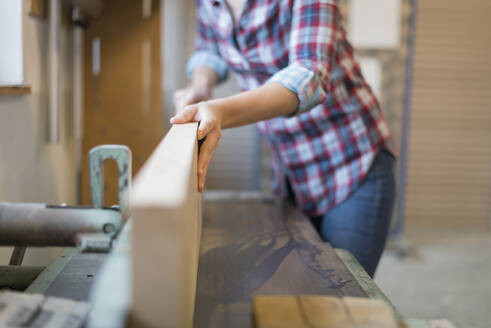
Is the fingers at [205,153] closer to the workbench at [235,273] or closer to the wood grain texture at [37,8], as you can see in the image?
the workbench at [235,273]

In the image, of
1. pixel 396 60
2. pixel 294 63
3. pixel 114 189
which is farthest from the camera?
pixel 396 60

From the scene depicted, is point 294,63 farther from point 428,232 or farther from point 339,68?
point 428,232

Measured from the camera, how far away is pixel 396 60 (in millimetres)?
3025

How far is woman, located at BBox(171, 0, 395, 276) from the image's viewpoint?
1005 mm

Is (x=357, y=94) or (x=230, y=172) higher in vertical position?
(x=357, y=94)

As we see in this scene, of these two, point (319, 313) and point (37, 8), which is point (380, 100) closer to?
point (37, 8)

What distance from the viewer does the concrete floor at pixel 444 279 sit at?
232 centimetres

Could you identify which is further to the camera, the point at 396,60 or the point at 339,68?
the point at 396,60

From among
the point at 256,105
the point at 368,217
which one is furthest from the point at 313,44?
the point at 368,217

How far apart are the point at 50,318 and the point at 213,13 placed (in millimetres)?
897

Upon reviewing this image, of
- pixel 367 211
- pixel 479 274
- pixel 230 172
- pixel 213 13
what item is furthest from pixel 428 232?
pixel 213 13

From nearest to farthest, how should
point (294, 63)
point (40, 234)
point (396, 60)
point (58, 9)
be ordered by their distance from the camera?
1. point (40, 234)
2. point (294, 63)
3. point (58, 9)
4. point (396, 60)

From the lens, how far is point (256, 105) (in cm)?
90

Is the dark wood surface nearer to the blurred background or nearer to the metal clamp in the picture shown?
the metal clamp
